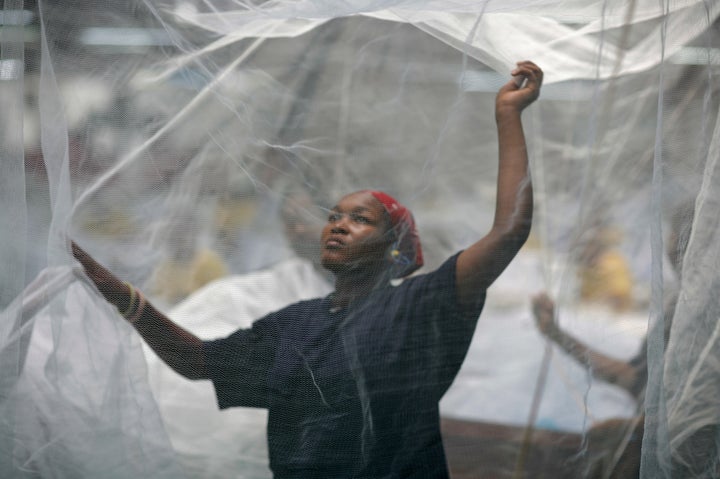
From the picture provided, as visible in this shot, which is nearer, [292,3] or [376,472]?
[376,472]

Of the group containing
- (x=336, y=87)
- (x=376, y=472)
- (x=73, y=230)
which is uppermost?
(x=336, y=87)

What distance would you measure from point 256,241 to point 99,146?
1.18 feet

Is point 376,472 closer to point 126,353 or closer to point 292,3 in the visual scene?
point 126,353

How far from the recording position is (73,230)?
1326mm

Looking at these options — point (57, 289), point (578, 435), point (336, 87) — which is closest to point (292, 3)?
point (336, 87)

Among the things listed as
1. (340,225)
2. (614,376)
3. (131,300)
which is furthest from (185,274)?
(614,376)

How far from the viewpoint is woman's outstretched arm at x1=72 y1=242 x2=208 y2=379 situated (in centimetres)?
131

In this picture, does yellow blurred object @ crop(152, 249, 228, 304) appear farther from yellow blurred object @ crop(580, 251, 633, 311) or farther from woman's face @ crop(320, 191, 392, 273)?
yellow blurred object @ crop(580, 251, 633, 311)

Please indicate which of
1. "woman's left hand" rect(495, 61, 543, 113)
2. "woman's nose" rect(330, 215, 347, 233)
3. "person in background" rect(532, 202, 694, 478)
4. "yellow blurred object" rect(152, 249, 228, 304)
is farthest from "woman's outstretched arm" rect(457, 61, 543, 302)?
"yellow blurred object" rect(152, 249, 228, 304)

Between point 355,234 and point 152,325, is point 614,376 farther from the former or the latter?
point 152,325

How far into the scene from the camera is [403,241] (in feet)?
4.33

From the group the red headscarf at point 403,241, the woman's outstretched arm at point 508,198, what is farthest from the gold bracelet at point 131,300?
the woman's outstretched arm at point 508,198

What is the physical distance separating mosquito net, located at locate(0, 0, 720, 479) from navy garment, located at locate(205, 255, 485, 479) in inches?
0.6

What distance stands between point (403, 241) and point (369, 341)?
203 mm
